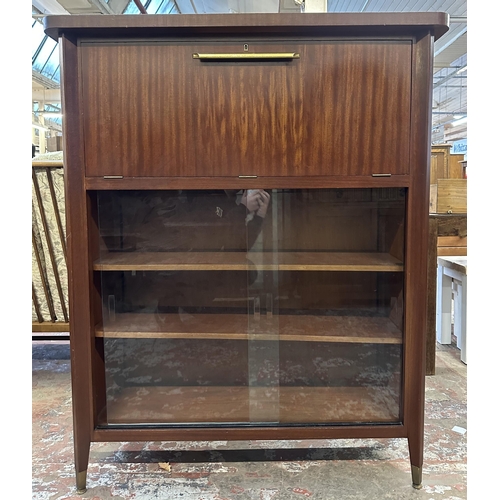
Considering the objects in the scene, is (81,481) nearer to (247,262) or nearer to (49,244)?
(247,262)

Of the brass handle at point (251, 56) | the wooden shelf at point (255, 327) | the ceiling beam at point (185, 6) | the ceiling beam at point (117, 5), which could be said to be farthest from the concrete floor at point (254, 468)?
the ceiling beam at point (185, 6)

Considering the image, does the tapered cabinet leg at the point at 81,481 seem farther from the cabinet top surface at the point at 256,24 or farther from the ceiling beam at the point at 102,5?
the ceiling beam at the point at 102,5

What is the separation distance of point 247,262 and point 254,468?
2.00ft

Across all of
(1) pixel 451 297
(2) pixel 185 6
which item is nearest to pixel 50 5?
(2) pixel 185 6

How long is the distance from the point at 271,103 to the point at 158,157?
0.32m

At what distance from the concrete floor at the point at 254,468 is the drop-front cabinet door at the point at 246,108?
0.85m

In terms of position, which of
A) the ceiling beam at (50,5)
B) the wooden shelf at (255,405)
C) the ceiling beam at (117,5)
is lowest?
the wooden shelf at (255,405)

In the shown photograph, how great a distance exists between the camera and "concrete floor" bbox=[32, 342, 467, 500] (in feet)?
3.55

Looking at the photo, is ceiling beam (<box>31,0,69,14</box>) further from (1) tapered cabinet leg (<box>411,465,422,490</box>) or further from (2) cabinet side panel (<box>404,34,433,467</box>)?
(1) tapered cabinet leg (<box>411,465,422,490</box>)

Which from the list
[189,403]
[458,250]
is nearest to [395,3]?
[458,250]

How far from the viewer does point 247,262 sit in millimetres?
1160

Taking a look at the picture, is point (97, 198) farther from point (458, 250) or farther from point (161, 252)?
point (458, 250)

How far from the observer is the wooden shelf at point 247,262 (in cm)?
113

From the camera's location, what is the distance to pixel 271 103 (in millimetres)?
1024
